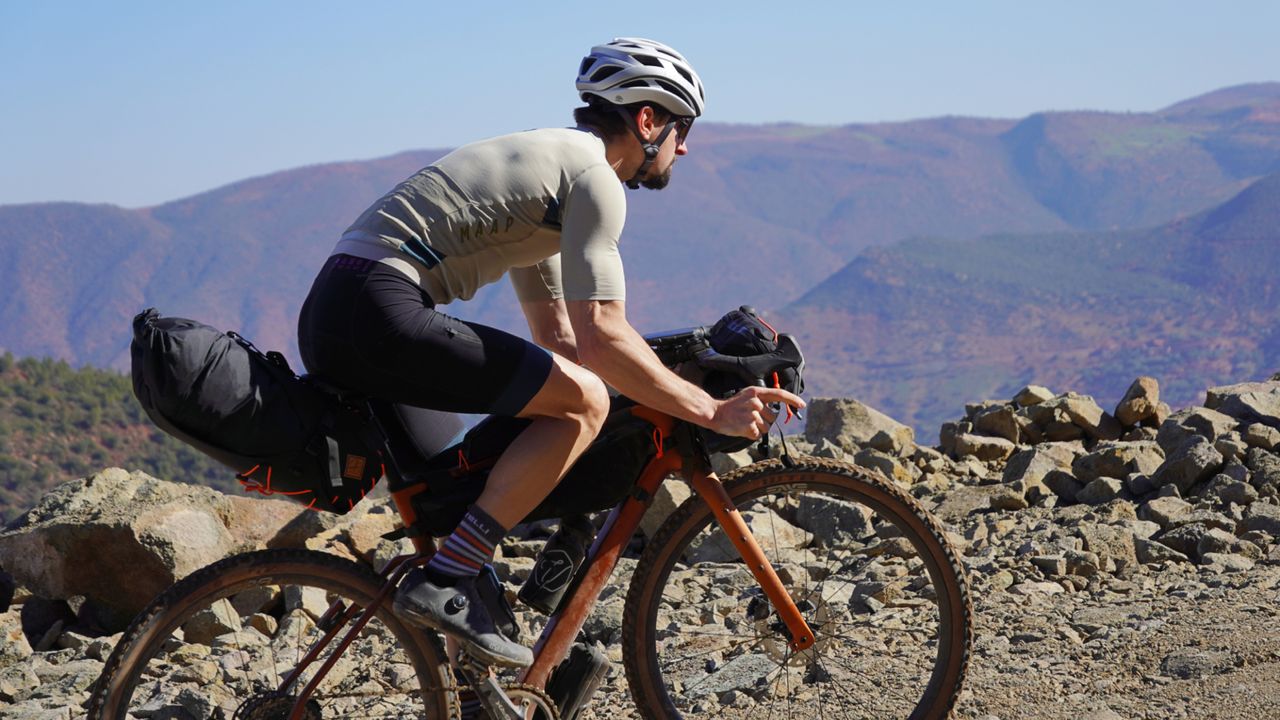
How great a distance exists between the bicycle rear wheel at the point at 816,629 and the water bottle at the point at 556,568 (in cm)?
19

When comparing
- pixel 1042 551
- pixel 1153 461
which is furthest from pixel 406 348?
pixel 1153 461

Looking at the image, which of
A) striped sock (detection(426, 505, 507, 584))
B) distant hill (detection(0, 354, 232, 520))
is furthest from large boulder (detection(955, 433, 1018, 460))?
distant hill (detection(0, 354, 232, 520))

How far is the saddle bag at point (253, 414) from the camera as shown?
10.3 ft

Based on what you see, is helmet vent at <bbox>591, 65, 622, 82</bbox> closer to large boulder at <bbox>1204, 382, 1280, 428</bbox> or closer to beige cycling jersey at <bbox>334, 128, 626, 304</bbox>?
beige cycling jersey at <bbox>334, 128, 626, 304</bbox>

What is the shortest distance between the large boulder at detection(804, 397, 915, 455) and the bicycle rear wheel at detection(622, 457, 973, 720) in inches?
138

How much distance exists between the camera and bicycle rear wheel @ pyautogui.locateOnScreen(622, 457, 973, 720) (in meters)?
3.84

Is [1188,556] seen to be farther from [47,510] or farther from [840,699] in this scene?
[47,510]

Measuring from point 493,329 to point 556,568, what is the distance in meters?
0.88

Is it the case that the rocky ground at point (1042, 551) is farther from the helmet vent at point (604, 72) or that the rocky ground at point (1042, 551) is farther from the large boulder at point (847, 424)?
the helmet vent at point (604, 72)

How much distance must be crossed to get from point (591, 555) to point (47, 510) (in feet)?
15.7

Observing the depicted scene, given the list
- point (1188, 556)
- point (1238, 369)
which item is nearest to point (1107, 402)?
point (1238, 369)

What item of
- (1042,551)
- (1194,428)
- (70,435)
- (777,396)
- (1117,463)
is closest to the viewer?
(777,396)

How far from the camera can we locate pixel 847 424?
1027 cm

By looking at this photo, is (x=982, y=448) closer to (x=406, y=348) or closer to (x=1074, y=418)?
(x=1074, y=418)
